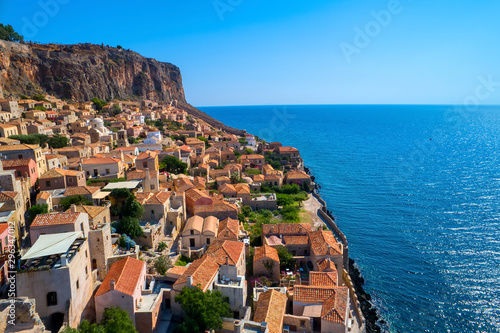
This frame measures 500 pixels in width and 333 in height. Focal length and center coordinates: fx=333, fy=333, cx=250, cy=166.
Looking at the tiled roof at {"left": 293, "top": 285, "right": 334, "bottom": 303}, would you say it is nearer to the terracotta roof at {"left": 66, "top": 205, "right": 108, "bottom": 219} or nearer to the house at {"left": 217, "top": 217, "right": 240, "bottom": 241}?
the house at {"left": 217, "top": 217, "right": 240, "bottom": 241}

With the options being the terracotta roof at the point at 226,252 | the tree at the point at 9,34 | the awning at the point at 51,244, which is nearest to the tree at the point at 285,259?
the terracotta roof at the point at 226,252

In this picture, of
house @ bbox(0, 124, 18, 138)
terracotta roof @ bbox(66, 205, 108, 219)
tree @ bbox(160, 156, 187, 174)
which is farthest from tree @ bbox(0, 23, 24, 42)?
terracotta roof @ bbox(66, 205, 108, 219)

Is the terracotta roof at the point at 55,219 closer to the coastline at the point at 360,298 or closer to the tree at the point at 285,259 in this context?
the tree at the point at 285,259

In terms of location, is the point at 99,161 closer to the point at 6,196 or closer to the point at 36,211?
the point at 36,211

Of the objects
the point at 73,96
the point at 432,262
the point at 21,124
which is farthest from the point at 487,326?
the point at 73,96

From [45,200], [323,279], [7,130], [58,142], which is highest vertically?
[7,130]

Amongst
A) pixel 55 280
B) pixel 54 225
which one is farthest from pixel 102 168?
pixel 55 280

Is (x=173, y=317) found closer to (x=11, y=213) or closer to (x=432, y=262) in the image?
(x=11, y=213)
